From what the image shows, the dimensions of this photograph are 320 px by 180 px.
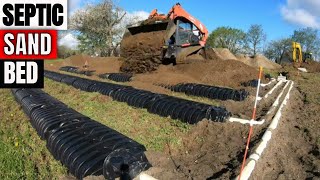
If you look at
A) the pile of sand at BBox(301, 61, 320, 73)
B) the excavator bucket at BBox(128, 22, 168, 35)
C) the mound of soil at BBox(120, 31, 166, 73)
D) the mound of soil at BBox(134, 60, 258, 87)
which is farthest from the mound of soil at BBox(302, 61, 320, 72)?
the mound of soil at BBox(120, 31, 166, 73)

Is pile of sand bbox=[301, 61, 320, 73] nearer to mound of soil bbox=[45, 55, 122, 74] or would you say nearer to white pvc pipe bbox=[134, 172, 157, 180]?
mound of soil bbox=[45, 55, 122, 74]

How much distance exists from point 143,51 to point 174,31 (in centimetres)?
213

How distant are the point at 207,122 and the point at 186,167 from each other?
2404mm

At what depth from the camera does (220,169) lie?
4926 millimetres

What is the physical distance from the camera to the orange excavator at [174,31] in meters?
16.6

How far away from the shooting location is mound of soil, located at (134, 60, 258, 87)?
614 inches

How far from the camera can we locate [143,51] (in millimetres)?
17203

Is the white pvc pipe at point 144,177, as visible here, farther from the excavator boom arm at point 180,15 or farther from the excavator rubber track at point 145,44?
the excavator boom arm at point 180,15

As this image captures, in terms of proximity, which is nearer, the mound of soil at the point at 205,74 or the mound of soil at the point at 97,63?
the mound of soil at the point at 205,74

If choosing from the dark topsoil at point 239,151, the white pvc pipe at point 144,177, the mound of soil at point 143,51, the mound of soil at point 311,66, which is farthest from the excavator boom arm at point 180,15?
the mound of soil at point 311,66

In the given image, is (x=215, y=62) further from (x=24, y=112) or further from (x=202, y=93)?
(x=24, y=112)

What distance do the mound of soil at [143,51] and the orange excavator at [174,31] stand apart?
135 mm

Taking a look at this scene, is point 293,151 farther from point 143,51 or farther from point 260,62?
point 260,62

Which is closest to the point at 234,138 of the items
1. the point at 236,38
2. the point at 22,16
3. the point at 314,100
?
the point at 314,100
